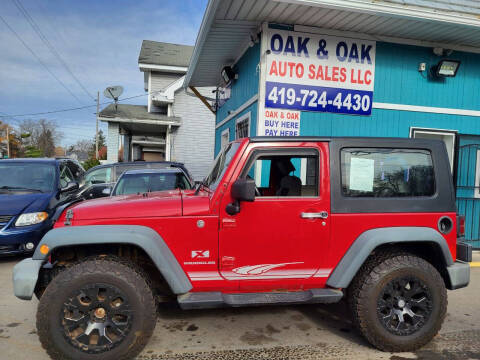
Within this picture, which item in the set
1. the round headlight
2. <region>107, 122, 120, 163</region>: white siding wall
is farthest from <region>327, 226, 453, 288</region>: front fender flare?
<region>107, 122, 120, 163</region>: white siding wall

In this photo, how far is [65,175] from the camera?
6992 mm

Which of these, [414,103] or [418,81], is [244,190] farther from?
[418,81]

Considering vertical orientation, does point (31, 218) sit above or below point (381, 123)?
below

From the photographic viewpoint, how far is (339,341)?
3.12 meters

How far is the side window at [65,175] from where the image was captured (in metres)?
6.60

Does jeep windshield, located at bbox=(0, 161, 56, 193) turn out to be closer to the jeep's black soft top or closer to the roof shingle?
the jeep's black soft top

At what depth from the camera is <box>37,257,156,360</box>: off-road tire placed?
8.36 ft

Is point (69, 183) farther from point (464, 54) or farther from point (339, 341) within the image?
point (464, 54)

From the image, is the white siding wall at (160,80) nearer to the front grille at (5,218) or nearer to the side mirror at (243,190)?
the front grille at (5,218)

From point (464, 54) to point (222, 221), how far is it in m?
7.27

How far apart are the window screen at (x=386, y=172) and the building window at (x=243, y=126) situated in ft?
14.1

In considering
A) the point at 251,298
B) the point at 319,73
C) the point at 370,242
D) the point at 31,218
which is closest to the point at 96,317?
the point at 251,298

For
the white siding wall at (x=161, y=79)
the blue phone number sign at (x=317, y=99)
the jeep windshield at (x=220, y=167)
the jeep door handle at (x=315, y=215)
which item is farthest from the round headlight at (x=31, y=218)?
the white siding wall at (x=161, y=79)

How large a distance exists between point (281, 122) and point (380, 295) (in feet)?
13.4
